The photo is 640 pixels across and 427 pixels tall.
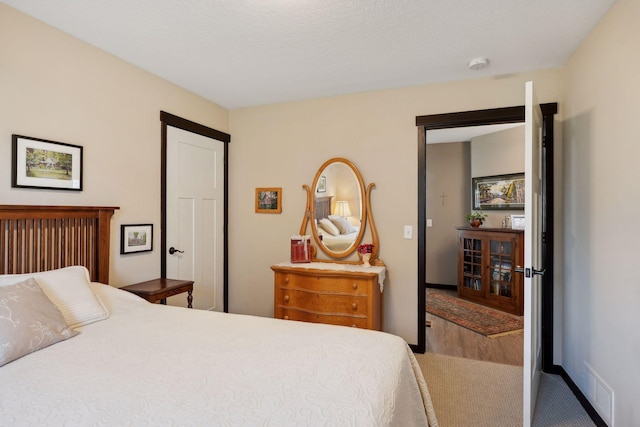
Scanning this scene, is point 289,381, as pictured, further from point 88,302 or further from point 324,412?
point 88,302

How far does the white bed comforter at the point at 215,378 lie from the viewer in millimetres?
1040

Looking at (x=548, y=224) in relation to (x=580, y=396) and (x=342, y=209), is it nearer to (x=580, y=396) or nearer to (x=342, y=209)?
(x=580, y=396)

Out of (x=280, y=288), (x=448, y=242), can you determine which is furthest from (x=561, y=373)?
(x=448, y=242)

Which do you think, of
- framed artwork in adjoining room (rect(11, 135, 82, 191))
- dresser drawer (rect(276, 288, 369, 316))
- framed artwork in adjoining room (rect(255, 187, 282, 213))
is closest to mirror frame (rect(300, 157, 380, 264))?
framed artwork in adjoining room (rect(255, 187, 282, 213))

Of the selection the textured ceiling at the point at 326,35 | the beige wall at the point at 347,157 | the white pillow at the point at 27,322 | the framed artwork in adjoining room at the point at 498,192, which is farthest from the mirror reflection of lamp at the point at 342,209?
the framed artwork in adjoining room at the point at 498,192

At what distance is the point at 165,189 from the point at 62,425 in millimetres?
2327

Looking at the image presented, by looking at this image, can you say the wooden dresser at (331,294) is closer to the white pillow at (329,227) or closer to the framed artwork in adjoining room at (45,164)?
the white pillow at (329,227)

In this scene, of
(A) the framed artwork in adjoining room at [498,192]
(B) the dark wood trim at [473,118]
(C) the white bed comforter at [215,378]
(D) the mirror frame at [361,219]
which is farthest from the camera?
(A) the framed artwork in adjoining room at [498,192]

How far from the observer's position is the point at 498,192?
5.04m

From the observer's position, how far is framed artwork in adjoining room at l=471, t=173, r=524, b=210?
15.8 feet

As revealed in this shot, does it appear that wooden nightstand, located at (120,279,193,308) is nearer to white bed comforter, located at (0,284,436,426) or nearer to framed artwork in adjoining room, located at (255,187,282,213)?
white bed comforter, located at (0,284,436,426)

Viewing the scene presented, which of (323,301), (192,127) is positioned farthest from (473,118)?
(192,127)

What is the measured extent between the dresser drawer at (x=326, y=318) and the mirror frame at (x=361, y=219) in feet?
1.87

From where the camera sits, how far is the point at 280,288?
319 cm
